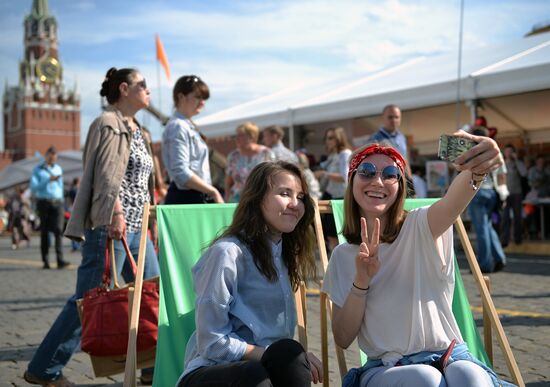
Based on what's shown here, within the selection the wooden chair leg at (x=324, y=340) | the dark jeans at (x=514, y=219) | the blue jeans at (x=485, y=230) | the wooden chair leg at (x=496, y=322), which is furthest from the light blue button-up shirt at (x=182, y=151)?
the dark jeans at (x=514, y=219)

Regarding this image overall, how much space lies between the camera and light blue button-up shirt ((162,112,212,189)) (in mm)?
4633

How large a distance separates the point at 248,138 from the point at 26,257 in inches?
309

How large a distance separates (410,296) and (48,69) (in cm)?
14727

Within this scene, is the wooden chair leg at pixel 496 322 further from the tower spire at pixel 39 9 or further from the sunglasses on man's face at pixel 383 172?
the tower spire at pixel 39 9

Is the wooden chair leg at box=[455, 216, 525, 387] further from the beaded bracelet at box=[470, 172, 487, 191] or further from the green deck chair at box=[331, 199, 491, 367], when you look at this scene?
the beaded bracelet at box=[470, 172, 487, 191]

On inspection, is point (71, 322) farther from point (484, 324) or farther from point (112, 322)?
point (484, 324)

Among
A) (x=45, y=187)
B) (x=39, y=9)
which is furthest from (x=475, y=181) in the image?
(x=39, y=9)

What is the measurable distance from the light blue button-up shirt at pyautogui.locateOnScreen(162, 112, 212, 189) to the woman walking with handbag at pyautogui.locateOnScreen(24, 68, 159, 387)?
42 cm

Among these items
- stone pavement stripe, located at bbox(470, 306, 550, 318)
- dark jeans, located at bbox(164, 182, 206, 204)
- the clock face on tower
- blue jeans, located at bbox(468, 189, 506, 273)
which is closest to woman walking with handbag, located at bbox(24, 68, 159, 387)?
dark jeans, located at bbox(164, 182, 206, 204)

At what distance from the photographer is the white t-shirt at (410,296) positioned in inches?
101

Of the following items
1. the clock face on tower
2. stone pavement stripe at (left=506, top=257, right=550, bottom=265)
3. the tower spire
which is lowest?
stone pavement stripe at (left=506, top=257, right=550, bottom=265)

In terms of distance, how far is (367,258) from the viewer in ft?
8.14

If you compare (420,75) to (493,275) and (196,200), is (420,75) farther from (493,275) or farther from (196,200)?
(196,200)

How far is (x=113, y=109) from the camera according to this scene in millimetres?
4105
